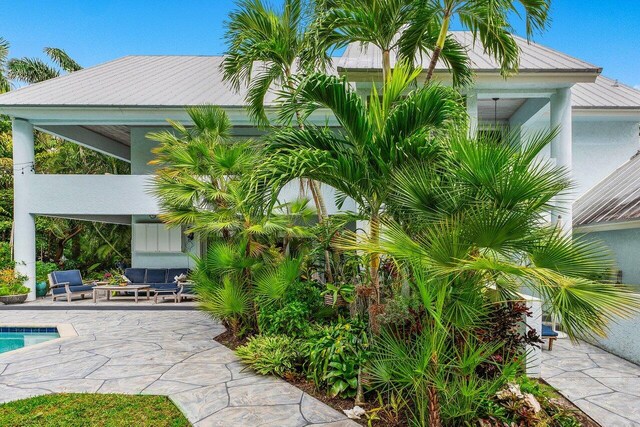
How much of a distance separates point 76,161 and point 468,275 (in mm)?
19505

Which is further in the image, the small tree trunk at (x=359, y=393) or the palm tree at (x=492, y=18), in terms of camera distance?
the palm tree at (x=492, y=18)

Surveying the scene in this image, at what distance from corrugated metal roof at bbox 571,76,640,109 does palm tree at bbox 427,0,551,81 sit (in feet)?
20.2

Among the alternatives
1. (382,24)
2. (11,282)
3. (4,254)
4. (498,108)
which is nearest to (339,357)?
(382,24)

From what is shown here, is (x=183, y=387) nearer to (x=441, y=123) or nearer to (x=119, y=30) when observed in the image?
(x=441, y=123)

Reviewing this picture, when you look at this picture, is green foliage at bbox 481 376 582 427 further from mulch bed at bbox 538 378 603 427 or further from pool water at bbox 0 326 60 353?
pool water at bbox 0 326 60 353

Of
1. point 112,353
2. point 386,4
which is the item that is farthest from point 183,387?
point 386,4

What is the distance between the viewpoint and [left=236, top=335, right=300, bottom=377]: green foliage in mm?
5605

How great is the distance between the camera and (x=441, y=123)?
430 cm

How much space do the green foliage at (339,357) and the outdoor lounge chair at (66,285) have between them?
10474mm

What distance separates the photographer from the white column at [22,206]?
11805 mm

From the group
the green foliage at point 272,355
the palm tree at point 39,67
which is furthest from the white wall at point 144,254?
the green foliage at point 272,355

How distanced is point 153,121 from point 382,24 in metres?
9.06

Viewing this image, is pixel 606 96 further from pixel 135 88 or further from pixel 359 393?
pixel 135 88

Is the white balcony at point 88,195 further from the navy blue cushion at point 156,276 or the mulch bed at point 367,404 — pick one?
the mulch bed at point 367,404
